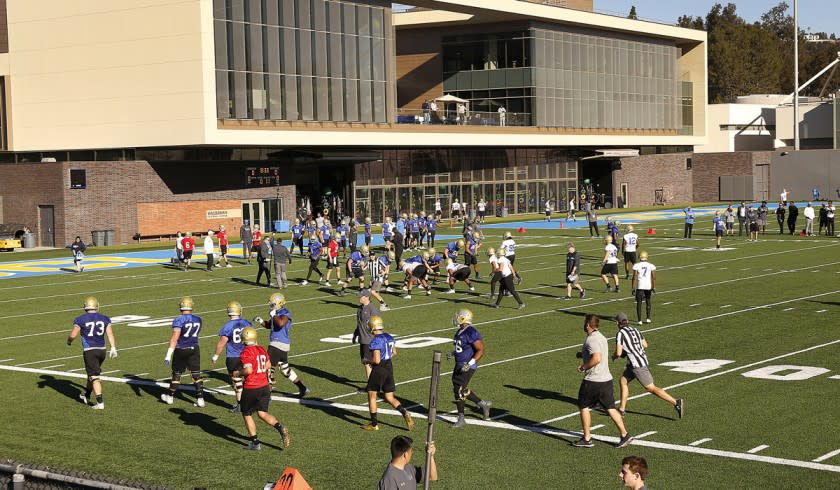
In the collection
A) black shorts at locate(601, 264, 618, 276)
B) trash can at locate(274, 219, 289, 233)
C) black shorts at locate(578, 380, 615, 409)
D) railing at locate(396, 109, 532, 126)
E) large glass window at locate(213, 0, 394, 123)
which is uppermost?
large glass window at locate(213, 0, 394, 123)

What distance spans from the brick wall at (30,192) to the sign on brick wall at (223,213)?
348 inches

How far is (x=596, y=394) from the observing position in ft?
52.4

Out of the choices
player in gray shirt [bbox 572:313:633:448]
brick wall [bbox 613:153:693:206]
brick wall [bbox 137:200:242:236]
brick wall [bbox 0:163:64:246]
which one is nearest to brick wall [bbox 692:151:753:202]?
brick wall [bbox 613:153:693:206]

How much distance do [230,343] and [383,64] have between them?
54.2 metres

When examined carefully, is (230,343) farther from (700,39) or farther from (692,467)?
(700,39)

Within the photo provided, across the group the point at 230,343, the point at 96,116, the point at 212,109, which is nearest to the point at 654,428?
the point at 230,343

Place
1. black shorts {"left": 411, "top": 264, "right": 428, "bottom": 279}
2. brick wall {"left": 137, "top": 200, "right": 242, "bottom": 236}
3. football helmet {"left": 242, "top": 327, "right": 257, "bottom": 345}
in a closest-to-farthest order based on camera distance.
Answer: football helmet {"left": 242, "top": 327, "right": 257, "bottom": 345}
black shorts {"left": 411, "top": 264, "right": 428, "bottom": 279}
brick wall {"left": 137, "top": 200, "right": 242, "bottom": 236}

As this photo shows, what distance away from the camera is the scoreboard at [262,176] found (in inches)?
2680

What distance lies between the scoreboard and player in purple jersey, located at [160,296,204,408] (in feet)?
161

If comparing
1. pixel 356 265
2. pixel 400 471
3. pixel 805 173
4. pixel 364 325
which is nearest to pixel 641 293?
pixel 364 325

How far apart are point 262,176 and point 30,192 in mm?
13380

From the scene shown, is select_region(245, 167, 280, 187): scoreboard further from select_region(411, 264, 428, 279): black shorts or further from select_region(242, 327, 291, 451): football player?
select_region(242, 327, 291, 451): football player

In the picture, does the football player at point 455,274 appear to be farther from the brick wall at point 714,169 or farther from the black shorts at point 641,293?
the brick wall at point 714,169

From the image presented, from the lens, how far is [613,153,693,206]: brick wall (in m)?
96.6
